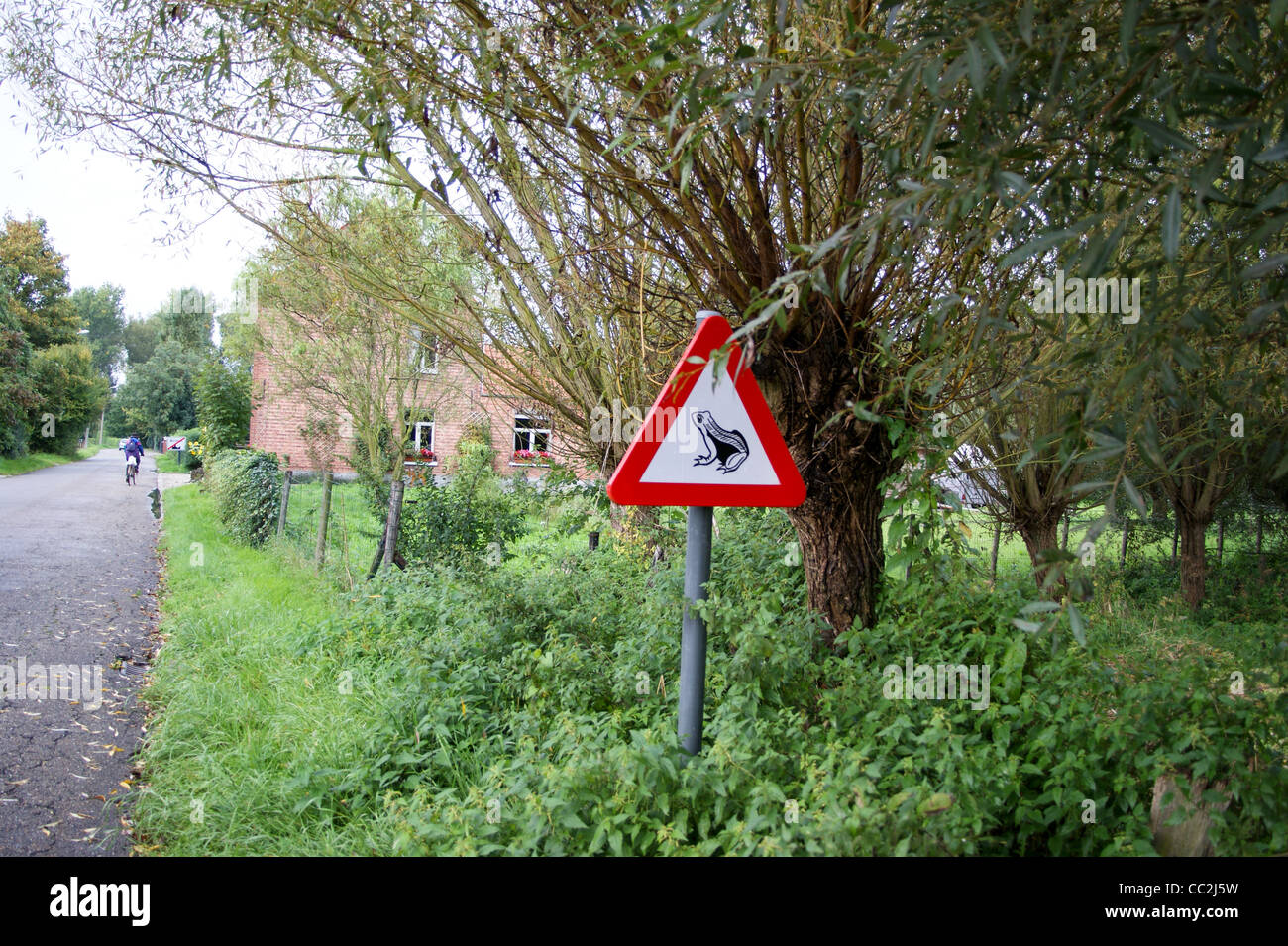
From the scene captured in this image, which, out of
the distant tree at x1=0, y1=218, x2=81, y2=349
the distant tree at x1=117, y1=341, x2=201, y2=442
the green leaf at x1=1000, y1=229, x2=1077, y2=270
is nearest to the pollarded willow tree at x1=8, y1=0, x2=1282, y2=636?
the green leaf at x1=1000, y1=229, x2=1077, y2=270

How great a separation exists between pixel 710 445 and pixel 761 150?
6.54 ft

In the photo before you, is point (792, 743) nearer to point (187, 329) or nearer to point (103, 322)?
point (103, 322)

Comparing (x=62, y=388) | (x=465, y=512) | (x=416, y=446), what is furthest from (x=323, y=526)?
(x=62, y=388)

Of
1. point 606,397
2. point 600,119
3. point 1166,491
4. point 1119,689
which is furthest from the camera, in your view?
point 1166,491

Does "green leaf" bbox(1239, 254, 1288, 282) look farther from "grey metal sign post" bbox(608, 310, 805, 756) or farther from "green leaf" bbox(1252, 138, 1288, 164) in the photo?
"grey metal sign post" bbox(608, 310, 805, 756)

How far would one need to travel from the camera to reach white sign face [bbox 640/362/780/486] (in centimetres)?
280

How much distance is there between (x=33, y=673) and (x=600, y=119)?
551 cm

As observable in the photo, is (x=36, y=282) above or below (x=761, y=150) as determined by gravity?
above

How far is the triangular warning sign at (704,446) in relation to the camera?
9.14 feet

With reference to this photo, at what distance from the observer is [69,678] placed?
565cm

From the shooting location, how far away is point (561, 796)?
2.59 meters
